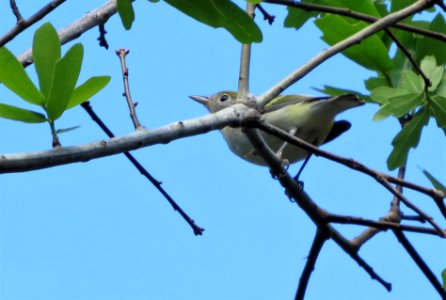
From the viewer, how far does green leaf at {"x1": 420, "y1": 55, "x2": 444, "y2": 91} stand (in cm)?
371

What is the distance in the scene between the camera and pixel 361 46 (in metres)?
4.01

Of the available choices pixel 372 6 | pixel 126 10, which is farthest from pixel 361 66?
pixel 126 10

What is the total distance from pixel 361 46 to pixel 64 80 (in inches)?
83.0

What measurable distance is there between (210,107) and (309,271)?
141 inches

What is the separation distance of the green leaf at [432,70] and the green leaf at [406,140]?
0.49 ft

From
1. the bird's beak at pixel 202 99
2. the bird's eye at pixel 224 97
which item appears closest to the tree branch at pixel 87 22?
the bird's eye at pixel 224 97

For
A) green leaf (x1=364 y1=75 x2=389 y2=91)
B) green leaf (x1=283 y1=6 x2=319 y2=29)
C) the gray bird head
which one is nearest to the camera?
green leaf (x1=364 y1=75 x2=389 y2=91)

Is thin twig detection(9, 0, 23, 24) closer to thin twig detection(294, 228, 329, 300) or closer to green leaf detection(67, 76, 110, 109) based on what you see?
green leaf detection(67, 76, 110, 109)

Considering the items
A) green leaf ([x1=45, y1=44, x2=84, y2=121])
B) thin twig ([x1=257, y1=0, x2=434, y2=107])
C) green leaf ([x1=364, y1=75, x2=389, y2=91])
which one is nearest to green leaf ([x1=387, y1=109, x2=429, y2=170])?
green leaf ([x1=364, y1=75, x2=389, y2=91])

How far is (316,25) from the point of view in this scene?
12.2 feet

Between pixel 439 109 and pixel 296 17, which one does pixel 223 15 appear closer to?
pixel 439 109

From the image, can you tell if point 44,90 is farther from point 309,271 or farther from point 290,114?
point 290,114

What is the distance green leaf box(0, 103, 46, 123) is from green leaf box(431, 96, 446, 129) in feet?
6.59

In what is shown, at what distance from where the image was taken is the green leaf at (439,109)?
366 centimetres
